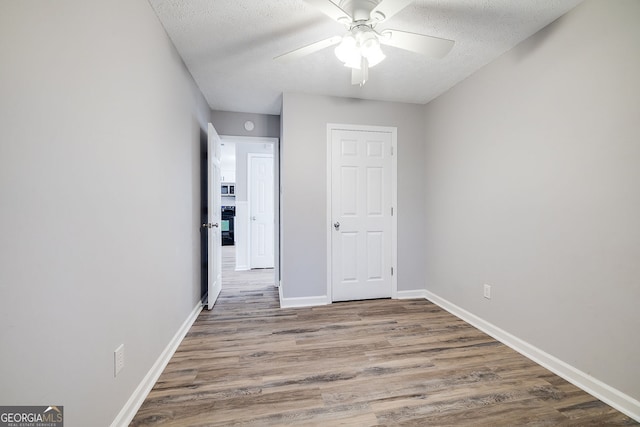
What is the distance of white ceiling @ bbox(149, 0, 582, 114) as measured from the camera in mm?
1652

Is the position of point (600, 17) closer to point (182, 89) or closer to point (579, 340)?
point (579, 340)

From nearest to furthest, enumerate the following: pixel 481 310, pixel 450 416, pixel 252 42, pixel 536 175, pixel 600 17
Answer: pixel 450 416, pixel 600 17, pixel 536 175, pixel 252 42, pixel 481 310

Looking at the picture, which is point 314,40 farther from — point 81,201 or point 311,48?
point 81,201

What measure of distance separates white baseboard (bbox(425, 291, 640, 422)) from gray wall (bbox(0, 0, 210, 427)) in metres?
2.69

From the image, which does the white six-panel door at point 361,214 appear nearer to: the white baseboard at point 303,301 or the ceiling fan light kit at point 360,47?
the white baseboard at point 303,301

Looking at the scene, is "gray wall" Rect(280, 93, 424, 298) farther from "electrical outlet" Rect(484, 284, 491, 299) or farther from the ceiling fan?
"electrical outlet" Rect(484, 284, 491, 299)

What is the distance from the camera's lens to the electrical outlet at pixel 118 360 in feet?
4.05

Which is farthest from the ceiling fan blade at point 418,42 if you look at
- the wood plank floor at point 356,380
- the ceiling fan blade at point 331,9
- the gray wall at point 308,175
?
the wood plank floor at point 356,380

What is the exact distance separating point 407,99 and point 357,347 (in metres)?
2.81

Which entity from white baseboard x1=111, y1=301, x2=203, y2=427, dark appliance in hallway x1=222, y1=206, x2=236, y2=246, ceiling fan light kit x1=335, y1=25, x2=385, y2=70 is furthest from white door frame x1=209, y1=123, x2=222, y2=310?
dark appliance in hallway x1=222, y1=206, x2=236, y2=246

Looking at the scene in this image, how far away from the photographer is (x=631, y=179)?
1370mm

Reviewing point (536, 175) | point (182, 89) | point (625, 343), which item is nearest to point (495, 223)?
point (536, 175)

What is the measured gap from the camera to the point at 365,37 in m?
Answer: 1.51

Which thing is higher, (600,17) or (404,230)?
(600,17)
